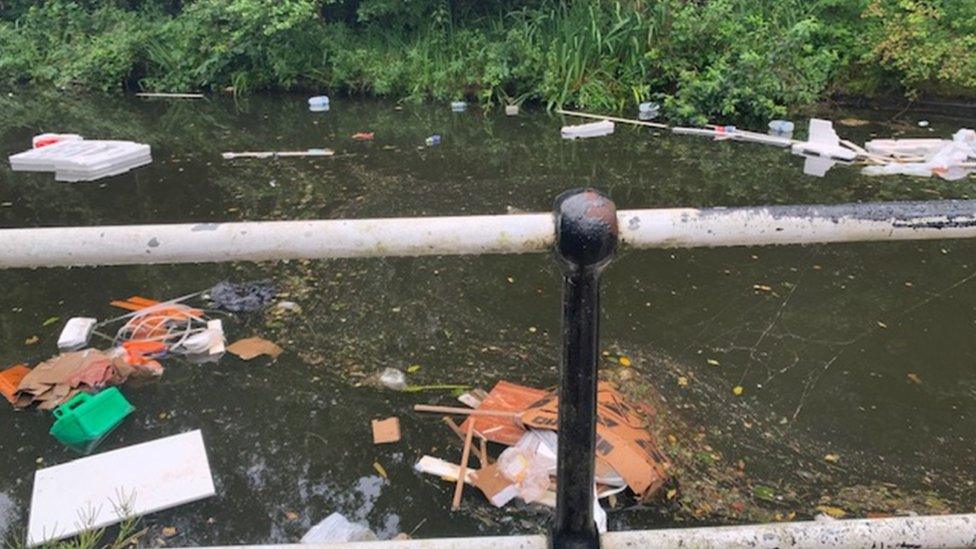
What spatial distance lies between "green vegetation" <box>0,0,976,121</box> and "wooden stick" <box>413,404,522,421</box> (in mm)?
5046

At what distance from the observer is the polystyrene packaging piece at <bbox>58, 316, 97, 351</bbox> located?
3.11m

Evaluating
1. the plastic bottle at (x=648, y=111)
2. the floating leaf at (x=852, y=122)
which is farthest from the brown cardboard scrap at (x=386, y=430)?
the floating leaf at (x=852, y=122)

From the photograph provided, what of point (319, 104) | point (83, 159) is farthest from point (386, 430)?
point (319, 104)

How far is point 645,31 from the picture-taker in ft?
26.1

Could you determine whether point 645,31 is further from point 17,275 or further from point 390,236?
point 390,236

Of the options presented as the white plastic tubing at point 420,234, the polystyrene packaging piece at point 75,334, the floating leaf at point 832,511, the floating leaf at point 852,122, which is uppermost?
the white plastic tubing at point 420,234

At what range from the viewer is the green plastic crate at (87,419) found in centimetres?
247

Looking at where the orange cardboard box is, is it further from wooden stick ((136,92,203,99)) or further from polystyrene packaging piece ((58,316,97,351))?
wooden stick ((136,92,203,99))

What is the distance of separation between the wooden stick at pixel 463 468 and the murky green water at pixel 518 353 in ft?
0.10

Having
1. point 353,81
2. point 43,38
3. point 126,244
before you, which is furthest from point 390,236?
point 43,38

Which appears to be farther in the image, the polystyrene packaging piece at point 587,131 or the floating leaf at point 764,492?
the polystyrene packaging piece at point 587,131

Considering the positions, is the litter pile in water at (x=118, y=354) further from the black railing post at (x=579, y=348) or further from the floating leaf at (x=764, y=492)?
the black railing post at (x=579, y=348)

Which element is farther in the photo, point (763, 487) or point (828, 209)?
point (763, 487)

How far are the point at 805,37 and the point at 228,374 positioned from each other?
6.41 m
